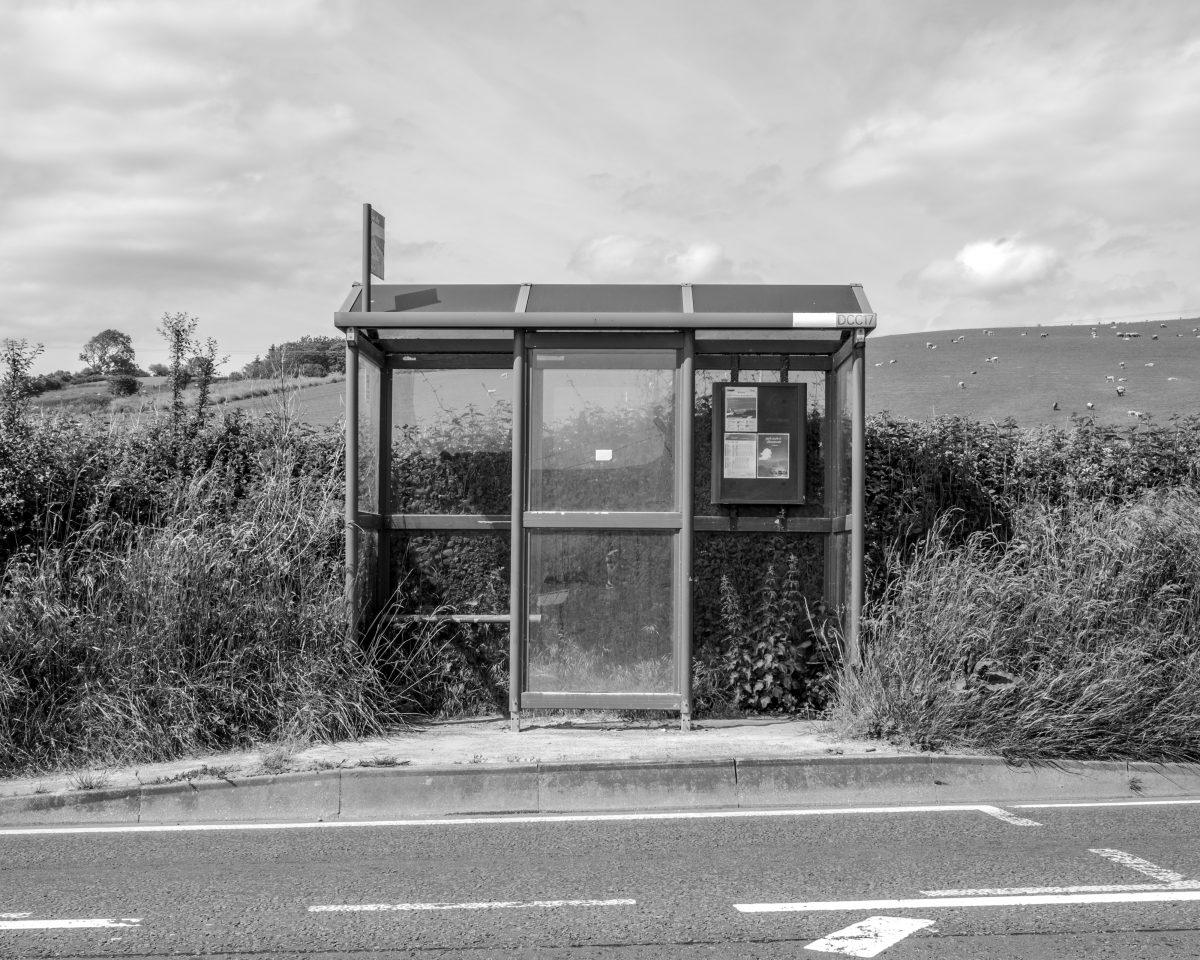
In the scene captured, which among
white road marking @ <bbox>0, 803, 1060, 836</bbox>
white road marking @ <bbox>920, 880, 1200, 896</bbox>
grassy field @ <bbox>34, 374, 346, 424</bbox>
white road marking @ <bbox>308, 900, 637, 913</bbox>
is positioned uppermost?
grassy field @ <bbox>34, 374, 346, 424</bbox>

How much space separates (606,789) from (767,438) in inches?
A: 130

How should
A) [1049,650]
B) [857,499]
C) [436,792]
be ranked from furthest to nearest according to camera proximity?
[857,499], [1049,650], [436,792]

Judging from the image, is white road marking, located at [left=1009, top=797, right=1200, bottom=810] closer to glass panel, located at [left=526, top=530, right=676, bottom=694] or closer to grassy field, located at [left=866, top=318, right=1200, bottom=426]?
glass panel, located at [left=526, top=530, right=676, bottom=694]

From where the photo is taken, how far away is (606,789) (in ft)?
23.8

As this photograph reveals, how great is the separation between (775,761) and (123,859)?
3.68m

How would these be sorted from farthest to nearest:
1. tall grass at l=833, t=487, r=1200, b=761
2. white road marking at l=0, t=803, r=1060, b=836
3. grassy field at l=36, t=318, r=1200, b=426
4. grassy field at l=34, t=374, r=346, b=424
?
1. grassy field at l=34, t=374, r=346, b=424
2. grassy field at l=36, t=318, r=1200, b=426
3. tall grass at l=833, t=487, r=1200, b=761
4. white road marking at l=0, t=803, r=1060, b=836

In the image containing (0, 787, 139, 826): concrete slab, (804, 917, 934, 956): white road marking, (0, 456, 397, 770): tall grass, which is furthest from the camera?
(0, 456, 397, 770): tall grass

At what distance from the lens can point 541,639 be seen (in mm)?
8820

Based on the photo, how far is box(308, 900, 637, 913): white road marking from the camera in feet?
16.6

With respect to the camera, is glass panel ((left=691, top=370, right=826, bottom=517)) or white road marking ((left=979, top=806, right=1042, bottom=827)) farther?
glass panel ((left=691, top=370, right=826, bottom=517))

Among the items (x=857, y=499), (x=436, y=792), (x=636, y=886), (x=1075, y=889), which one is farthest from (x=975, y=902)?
(x=857, y=499)

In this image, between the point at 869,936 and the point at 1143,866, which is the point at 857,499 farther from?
the point at 869,936

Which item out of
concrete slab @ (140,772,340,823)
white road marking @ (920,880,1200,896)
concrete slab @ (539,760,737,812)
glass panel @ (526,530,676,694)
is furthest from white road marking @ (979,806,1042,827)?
concrete slab @ (140,772,340,823)

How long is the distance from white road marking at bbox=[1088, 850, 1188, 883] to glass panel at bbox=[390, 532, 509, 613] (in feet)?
16.2
